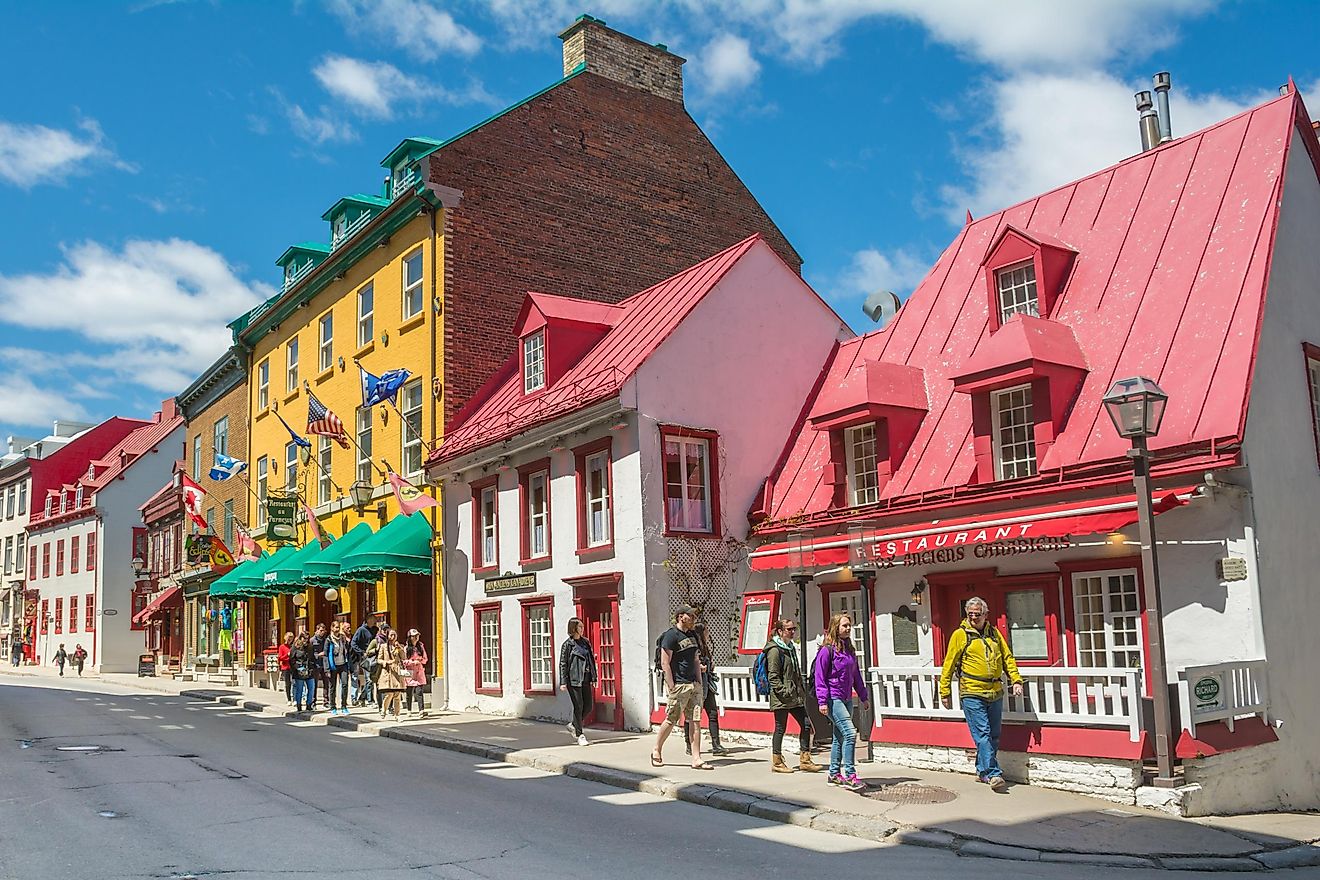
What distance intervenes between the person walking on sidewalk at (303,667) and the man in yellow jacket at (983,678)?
15530 mm

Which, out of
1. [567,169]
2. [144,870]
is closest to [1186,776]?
[144,870]

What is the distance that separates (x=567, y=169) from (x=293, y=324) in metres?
10.5

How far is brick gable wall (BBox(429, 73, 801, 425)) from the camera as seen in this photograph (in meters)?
24.8

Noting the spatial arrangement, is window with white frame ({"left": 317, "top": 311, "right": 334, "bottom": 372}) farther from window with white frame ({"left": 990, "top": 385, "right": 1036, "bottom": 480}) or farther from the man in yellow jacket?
the man in yellow jacket

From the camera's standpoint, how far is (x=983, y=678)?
11508 millimetres

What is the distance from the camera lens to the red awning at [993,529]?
13.3 meters

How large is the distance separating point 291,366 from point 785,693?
2367cm

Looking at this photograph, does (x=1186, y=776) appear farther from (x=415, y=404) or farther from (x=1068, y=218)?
(x=415, y=404)

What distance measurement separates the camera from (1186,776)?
36.5 feet

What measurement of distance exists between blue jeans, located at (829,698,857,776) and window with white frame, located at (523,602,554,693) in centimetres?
921

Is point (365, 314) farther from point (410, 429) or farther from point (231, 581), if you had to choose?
point (231, 581)

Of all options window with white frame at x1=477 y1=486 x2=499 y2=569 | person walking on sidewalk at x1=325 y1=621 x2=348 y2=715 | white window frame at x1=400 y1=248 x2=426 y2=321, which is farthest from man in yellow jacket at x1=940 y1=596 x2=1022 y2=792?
white window frame at x1=400 y1=248 x2=426 y2=321

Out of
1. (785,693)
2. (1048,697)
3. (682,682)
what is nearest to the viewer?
(1048,697)

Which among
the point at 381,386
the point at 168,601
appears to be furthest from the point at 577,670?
the point at 168,601
